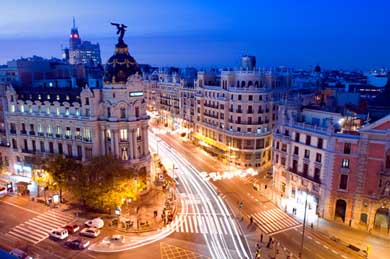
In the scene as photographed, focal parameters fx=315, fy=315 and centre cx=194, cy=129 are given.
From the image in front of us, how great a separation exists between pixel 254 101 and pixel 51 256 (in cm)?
6610

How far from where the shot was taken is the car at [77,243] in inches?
2125

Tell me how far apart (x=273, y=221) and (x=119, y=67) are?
49508 mm

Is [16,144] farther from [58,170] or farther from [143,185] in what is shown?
[143,185]

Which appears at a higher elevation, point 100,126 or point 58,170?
point 100,126

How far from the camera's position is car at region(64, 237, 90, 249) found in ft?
177


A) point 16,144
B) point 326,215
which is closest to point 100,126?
point 16,144

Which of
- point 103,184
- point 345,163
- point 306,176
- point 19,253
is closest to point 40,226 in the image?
point 19,253

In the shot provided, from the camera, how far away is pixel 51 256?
51.9 meters

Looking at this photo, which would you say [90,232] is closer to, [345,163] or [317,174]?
[317,174]

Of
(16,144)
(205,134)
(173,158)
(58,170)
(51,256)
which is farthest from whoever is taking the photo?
(205,134)

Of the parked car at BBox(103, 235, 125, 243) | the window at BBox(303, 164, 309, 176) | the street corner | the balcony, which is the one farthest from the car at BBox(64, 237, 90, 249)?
the window at BBox(303, 164, 309, 176)

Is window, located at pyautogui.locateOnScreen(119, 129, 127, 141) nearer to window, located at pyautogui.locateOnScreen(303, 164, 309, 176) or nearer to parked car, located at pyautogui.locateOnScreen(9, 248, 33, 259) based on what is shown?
parked car, located at pyautogui.locateOnScreen(9, 248, 33, 259)

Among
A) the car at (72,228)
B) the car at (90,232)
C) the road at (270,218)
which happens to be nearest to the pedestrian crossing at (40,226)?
the car at (72,228)

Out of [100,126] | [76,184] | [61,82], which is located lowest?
[76,184]
